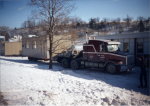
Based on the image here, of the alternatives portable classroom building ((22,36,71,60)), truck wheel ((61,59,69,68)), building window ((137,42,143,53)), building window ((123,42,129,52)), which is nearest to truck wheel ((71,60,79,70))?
truck wheel ((61,59,69,68))

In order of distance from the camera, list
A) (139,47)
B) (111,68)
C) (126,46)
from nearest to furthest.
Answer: (111,68) < (139,47) < (126,46)

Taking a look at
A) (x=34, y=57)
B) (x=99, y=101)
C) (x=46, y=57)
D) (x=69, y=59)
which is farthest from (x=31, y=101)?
(x=34, y=57)

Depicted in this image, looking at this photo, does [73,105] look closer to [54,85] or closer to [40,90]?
[40,90]

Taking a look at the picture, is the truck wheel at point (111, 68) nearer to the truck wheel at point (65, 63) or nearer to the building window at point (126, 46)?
the truck wheel at point (65, 63)

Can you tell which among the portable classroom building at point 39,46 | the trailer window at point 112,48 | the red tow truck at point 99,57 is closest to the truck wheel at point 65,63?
the red tow truck at point 99,57

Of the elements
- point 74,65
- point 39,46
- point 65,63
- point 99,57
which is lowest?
point 74,65

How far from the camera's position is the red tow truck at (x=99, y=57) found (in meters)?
14.1

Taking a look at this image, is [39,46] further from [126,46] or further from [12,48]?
[12,48]

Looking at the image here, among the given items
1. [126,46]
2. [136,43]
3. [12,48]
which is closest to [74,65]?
[126,46]

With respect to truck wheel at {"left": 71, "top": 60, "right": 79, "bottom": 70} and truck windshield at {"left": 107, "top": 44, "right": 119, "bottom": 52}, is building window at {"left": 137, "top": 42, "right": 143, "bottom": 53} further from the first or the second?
truck wheel at {"left": 71, "top": 60, "right": 79, "bottom": 70}

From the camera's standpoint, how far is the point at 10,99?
6852 millimetres

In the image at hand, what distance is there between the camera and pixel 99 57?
1526 centimetres

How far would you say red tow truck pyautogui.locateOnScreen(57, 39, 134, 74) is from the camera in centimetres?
1412

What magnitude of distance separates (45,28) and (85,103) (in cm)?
964
